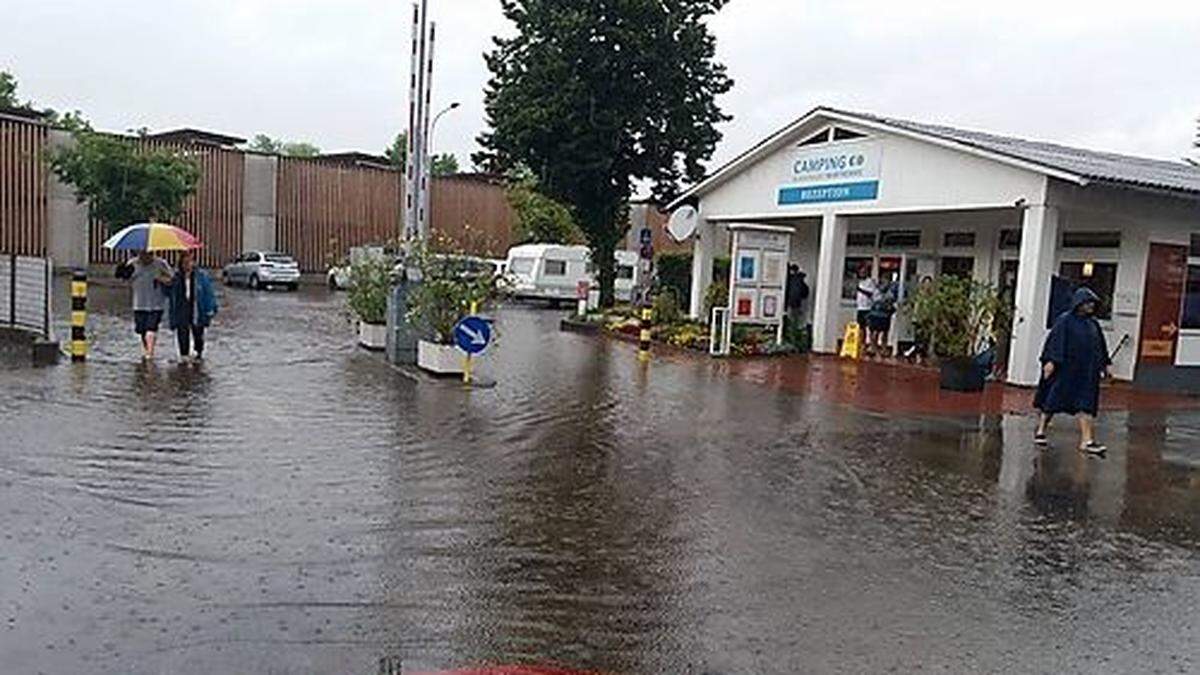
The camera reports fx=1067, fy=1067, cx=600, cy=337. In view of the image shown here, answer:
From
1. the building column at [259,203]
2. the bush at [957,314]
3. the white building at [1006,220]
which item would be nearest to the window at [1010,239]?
the white building at [1006,220]

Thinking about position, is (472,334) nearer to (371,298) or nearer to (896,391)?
(371,298)

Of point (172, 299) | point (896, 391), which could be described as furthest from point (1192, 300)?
point (172, 299)

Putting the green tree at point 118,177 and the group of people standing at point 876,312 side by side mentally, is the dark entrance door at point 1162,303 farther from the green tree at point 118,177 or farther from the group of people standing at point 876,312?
the green tree at point 118,177

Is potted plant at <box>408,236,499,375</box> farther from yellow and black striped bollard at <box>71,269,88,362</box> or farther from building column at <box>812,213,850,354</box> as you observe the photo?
building column at <box>812,213,850,354</box>

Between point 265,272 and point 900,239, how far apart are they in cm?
2553

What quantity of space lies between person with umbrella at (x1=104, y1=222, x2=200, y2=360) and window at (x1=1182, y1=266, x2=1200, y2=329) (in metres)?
15.4

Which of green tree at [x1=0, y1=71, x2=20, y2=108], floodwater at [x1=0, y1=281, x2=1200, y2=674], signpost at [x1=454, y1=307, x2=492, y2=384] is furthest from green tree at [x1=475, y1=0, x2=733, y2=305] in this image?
green tree at [x1=0, y1=71, x2=20, y2=108]

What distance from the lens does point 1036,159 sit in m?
16.1

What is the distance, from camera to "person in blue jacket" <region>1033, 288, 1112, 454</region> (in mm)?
10883

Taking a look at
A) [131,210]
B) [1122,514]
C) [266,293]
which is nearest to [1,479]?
[1122,514]

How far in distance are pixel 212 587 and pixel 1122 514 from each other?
663cm

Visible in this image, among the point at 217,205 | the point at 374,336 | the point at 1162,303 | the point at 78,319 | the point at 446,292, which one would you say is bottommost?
the point at 374,336

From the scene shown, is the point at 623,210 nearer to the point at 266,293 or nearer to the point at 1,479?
the point at 266,293

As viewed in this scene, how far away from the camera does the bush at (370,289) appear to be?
1717 centimetres
